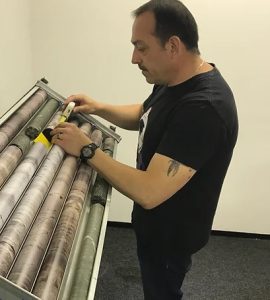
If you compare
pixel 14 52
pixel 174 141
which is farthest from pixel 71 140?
pixel 14 52

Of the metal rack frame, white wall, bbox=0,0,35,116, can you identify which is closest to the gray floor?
the metal rack frame

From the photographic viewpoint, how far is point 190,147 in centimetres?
100

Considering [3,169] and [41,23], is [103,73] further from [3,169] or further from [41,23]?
[3,169]

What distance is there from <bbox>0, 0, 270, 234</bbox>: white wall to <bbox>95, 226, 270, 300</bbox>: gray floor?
1.70 feet

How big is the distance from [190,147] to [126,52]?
1.08 meters

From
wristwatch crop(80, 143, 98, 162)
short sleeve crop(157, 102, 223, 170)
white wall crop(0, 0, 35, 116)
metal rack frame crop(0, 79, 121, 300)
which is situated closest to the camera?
metal rack frame crop(0, 79, 121, 300)

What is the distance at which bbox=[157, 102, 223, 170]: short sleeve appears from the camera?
990mm

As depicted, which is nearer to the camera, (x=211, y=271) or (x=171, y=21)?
(x=171, y=21)

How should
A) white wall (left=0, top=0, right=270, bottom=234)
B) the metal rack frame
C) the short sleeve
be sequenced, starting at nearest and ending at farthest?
1. the metal rack frame
2. the short sleeve
3. white wall (left=0, top=0, right=270, bottom=234)

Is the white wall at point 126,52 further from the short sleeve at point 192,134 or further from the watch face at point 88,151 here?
the short sleeve at point 192,134

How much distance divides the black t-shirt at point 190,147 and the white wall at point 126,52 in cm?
69

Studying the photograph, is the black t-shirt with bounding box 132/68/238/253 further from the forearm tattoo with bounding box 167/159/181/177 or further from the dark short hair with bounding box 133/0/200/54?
the dark short hair with bounding box 133/0/200/54

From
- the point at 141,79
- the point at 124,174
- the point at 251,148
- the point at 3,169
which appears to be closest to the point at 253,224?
the point at 251,148

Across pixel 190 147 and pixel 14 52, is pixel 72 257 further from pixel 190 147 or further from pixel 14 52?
pixel 14 52
